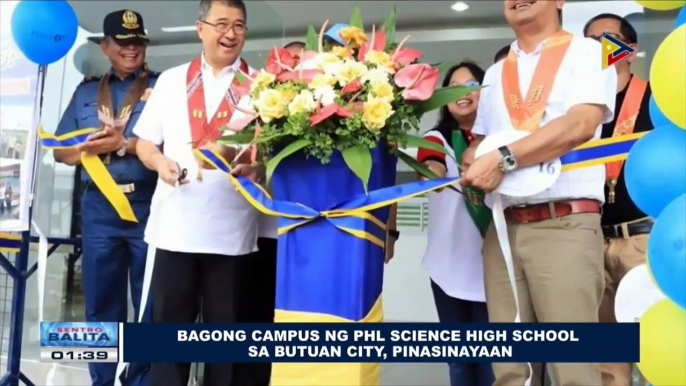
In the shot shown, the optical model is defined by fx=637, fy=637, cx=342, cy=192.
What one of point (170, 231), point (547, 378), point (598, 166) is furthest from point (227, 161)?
point (547, 378)

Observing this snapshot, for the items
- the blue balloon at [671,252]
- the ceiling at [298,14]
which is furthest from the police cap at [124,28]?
the blue balloon at [671,252]

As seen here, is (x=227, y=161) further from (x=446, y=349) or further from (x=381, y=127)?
(x=446, y=349)

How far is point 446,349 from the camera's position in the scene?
169cm

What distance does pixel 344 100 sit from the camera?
56.6 inches

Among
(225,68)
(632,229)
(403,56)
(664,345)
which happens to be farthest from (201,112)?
(632,229)

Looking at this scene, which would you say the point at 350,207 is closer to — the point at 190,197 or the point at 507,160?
the point at 507,160

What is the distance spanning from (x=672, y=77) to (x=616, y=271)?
4.14 ft

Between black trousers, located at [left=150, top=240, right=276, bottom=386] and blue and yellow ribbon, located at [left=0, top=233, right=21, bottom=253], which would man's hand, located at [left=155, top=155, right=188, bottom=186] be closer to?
black trousers, located at [left=150, top=240, right=276, bottom=386]

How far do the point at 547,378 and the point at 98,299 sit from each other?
1.80m

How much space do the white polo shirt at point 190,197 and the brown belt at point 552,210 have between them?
0.84 meters

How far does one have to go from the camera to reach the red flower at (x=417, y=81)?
145cm

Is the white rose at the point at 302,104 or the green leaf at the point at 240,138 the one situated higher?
the white rose at the point at 302,104

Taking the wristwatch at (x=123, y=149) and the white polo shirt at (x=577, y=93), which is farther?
the wristwatch at (x=123, y=149)

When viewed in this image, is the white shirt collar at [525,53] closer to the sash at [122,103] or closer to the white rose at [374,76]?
the white rose at [374,76]
